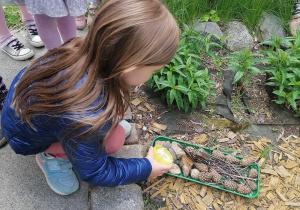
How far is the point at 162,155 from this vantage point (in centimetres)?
166

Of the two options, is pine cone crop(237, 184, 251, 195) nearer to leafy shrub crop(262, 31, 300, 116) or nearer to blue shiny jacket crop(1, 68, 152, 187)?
blue shiny jacket crop(1, 68, 152, 187)

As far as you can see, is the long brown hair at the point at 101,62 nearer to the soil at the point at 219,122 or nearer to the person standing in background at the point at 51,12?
the person standing in background at the point at 51,12

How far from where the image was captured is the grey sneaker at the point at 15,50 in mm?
2359

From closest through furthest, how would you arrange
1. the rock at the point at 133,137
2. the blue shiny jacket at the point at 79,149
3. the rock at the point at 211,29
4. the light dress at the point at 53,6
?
the blue shiny jacket at the point at 79,149
the light dress at the point at 53,6
the rock at the point at 133,137
the rock at the point at 211,29

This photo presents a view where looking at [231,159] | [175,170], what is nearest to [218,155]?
[231,159]

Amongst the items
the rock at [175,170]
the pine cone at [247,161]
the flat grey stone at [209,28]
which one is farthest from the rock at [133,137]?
the flat grey stone at [209,28]

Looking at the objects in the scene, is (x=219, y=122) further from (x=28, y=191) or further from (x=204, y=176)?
(x=28, y=191)

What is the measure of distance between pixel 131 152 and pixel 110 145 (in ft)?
0.70

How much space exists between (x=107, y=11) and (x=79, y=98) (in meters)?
0.34

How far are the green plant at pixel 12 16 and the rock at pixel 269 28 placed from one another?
234 centimetres

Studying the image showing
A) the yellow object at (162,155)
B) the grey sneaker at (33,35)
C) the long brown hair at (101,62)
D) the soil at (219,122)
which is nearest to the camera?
the long brown hair at (101,62)

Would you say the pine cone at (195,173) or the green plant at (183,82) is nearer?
the pine cone at (195,173)

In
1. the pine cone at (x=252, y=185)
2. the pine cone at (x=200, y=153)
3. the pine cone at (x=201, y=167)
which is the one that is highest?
the pine cone at (x=200, y=153)

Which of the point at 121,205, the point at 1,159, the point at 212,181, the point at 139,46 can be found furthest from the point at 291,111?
the point at 1,159
